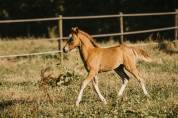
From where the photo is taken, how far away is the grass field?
900 cm

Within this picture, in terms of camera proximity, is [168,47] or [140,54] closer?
[140,54]

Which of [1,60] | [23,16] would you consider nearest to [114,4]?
[23,16]

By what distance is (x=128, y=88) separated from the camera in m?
11.8

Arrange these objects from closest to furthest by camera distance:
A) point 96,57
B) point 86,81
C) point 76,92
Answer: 1. point 86,81
2. point 96,57
3. point 76,92

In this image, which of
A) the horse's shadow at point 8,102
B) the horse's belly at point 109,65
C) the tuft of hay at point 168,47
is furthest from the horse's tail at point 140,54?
the tuft of hay at point 168,47

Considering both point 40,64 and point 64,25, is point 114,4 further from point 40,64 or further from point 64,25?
point 40,64

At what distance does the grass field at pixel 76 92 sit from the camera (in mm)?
9000

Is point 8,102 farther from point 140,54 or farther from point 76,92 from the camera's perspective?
point 140,54

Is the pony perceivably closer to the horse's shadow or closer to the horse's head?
the horse's head

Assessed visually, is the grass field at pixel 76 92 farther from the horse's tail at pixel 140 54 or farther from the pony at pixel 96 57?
the horse's tail at pixel 140 54

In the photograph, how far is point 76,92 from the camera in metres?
11.5

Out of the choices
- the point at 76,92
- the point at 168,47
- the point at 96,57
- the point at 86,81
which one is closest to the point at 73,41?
the point at 96,57

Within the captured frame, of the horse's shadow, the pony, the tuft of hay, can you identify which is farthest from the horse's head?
the tuft of hay

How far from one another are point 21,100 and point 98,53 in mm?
1748
